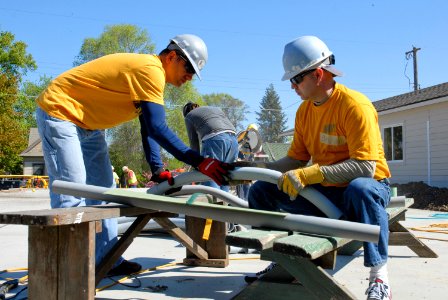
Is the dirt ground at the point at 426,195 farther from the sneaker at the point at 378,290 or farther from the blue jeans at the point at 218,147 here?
the sneaker at the point at 378,290

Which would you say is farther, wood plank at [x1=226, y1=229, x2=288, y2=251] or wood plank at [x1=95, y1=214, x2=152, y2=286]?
wood plank at [x1=95, y1=214, x2=152, y2=286]

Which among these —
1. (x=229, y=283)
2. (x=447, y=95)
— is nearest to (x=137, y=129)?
(x=447, y=95)

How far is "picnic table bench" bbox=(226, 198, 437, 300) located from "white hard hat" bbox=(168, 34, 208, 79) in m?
1.48

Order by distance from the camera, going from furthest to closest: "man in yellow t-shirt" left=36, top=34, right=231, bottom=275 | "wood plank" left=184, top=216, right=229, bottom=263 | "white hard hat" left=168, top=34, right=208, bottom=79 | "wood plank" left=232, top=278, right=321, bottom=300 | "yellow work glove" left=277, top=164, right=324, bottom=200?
"wood plank" left=184, top=216, right=229, bottom=263 < "white hard hat" left=168, top=34, right=208, bottom=79 < "man in yellow t-shirt" left=36, top=34, right=231, bottom=275 < "wood plank" left=232, top=278, right=321, bottom=300 < "yellow work glove" left=277, top=164, right=324, bottom=200

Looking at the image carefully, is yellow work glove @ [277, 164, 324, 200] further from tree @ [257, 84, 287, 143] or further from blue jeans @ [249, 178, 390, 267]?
tree @ [257, 84, 287, 143]

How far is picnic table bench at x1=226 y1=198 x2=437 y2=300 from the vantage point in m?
2.22

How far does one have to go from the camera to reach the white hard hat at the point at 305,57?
3.16m

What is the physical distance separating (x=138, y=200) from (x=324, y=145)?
121 cm

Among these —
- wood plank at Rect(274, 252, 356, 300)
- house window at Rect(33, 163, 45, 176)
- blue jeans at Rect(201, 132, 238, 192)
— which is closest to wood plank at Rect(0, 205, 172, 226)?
wood plank at Rect(274, 252, 356, 300)

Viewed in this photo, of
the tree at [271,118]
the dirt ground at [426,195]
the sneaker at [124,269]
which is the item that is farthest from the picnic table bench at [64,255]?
the tree at [271,118]

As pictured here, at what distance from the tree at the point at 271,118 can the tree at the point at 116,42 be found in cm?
5986

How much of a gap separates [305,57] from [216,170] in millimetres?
882

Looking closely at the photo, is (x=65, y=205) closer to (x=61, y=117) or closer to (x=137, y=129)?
(x=61, y=117)

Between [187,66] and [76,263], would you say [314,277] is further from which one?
[187,66]
